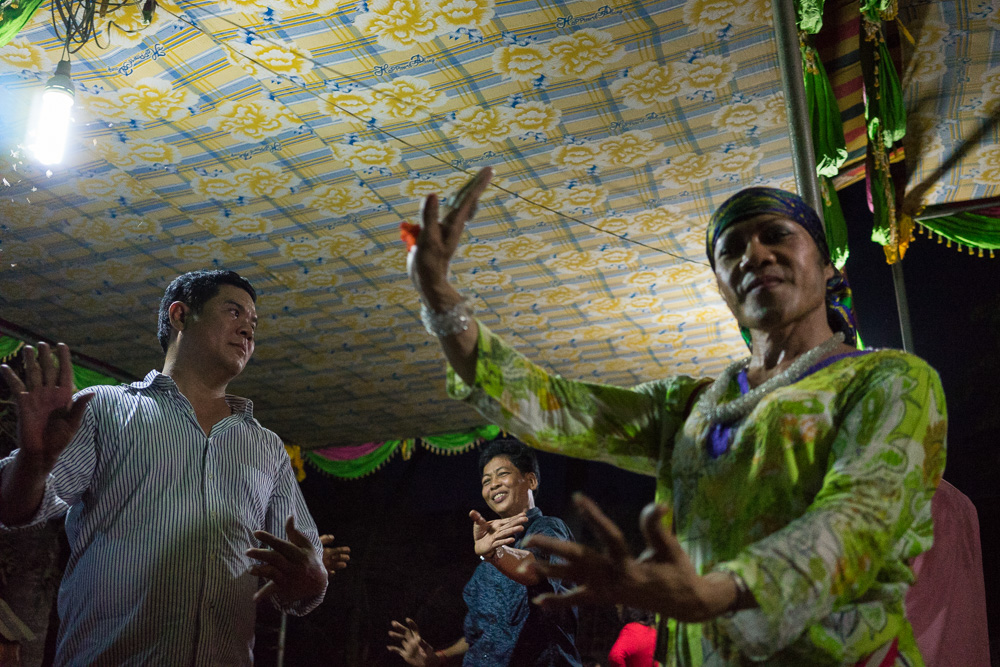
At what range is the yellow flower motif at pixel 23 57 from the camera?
10.9 feet

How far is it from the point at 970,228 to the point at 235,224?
4511 mm

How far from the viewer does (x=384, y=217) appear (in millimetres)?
4582

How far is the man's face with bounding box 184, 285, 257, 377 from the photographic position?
2166mm

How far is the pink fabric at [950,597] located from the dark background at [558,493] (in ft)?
15.2

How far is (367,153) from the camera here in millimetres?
3977

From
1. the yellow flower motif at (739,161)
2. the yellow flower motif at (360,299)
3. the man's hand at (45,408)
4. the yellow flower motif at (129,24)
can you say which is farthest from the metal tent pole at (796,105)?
the yellow flower motif at (360,299)

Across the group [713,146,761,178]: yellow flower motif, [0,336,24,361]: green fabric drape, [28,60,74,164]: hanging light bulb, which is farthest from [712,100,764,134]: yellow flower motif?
[0,336,24,361]: green fabric drape

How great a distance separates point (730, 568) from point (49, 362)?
4.60 feet

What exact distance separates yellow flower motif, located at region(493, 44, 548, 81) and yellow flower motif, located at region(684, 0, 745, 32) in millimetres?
622

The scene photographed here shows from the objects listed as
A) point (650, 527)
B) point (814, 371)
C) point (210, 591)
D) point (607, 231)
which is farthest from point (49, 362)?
point (607, 231)

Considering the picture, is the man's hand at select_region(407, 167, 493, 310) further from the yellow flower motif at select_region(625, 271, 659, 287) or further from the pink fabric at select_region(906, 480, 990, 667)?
the yellow flower motif at select_region(625, 271, 659, 287)

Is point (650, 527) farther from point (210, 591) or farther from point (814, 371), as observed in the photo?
point (210, 591)

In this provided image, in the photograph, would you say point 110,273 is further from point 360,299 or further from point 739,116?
point 739,116

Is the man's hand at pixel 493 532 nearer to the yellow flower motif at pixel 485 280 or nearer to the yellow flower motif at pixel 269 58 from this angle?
the yellow flower motif at pixel 269 58
